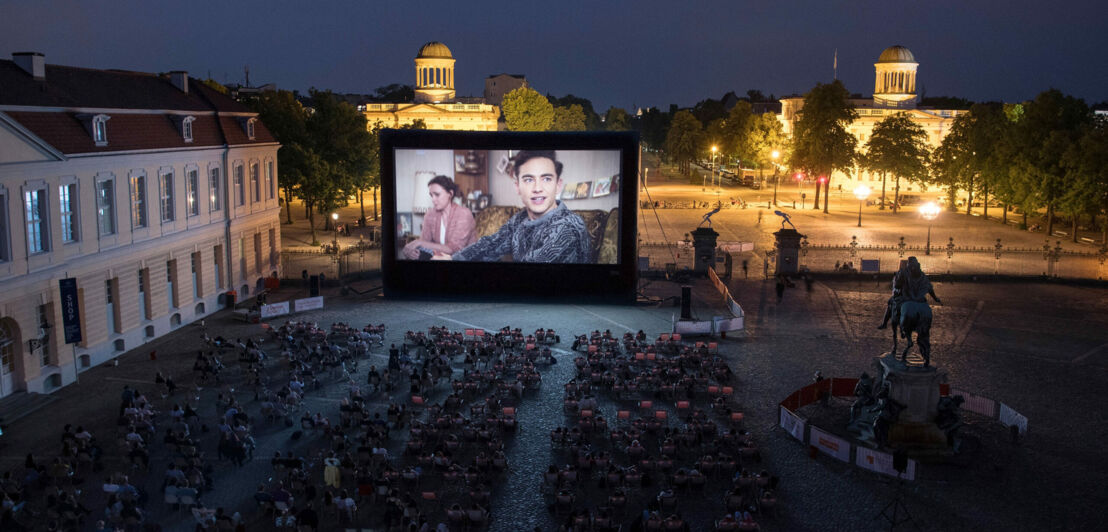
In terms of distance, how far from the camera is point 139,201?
1232 inches

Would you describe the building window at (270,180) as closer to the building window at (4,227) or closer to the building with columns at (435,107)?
the building window at (4,227)

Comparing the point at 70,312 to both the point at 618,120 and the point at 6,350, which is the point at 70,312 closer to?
the point at 6,350

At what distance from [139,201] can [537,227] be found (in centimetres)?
1519

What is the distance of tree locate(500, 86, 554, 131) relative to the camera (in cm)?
10425

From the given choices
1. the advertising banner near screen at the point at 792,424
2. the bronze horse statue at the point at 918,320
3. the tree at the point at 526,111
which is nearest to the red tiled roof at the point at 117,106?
the advertising banner near screen at the point at 792,424

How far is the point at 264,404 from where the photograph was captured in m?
23.0

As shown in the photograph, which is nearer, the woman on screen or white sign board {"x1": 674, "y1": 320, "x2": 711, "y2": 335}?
white sign board {"x1": 674, "y1": 320, "x2": 711, "y2": 335}

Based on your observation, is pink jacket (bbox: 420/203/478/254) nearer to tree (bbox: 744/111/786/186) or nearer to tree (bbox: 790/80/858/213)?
tree (bbox: 790/80/858/213)

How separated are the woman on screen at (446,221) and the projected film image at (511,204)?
0.13 feet

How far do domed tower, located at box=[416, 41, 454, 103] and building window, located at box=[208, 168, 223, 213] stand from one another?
3174 inches

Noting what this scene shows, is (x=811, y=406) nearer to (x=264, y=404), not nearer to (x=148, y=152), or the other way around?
(x=264, y=404)

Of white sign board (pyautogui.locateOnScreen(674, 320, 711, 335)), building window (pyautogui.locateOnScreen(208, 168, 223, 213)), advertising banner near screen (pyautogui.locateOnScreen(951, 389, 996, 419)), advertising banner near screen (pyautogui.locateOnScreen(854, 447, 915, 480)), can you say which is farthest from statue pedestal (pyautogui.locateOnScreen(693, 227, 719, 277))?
advertising banner near screen (pyautogui.locateOnScreen(854, 447, 915, 480))

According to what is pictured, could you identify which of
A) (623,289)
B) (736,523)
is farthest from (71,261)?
(736,523)

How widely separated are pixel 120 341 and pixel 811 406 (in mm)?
23377
